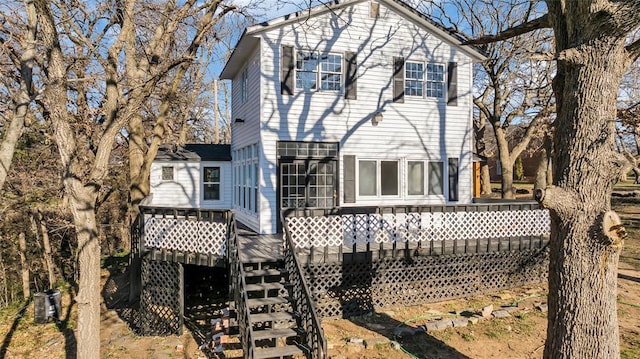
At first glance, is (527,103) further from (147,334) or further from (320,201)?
(147,334)

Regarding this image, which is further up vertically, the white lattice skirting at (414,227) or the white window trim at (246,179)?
the white window trim at (246,179)

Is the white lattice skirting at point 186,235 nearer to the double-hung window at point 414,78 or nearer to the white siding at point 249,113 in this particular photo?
the white siding at point 249,113

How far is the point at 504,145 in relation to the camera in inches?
868

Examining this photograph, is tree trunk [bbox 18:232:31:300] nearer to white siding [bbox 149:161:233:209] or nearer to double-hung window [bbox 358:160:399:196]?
white siding [bbox 149:161:233:209]

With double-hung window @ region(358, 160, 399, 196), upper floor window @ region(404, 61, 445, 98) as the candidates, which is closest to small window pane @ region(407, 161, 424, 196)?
double-hung window @ region(358, 160, 399, 196)

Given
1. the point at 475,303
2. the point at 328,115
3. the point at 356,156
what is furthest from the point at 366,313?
the point at 328,115

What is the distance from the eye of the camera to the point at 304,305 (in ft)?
23.2

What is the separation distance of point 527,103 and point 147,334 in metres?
22.1

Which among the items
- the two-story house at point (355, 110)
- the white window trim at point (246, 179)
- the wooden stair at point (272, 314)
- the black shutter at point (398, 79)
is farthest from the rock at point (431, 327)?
the black shutter at point (398, 79)

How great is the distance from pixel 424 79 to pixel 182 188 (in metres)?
9.43

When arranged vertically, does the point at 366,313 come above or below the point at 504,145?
below

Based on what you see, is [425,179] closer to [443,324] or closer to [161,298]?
[443,324]

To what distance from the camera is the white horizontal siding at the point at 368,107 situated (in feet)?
35.6

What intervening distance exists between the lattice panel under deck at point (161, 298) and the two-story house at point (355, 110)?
2.63 m
